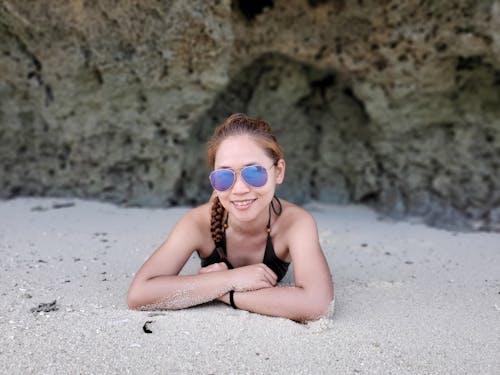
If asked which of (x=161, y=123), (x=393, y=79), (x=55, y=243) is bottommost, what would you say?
(x=55, y=243)

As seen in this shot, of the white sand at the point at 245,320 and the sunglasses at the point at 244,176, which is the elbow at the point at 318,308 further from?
the sunglasses at the point at 244,176

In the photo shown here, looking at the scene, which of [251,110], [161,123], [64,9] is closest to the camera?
[64,9]

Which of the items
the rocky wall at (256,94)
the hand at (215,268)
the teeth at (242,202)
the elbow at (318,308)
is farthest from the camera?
the rocky wall at (256,94)

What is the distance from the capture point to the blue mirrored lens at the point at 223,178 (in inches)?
99.2

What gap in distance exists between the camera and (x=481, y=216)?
5.51 meters

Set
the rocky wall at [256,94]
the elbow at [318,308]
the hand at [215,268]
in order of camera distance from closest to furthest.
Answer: the elbow at [318,308], the hand at [215,268], the rocky wall at [256,94]

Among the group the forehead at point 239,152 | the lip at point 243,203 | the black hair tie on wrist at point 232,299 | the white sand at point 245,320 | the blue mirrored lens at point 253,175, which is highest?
the forehead at point 239,152

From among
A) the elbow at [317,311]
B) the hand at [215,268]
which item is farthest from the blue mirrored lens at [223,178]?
the elbow at [317,311]

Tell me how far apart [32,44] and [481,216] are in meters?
4.73

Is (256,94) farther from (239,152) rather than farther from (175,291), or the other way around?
(175,291)

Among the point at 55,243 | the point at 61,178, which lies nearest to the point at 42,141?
the point at 61,178

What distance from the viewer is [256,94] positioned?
6.06 m

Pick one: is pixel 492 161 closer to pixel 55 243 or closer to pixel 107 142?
pixel 107 142

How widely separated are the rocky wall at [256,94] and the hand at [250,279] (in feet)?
9.32
